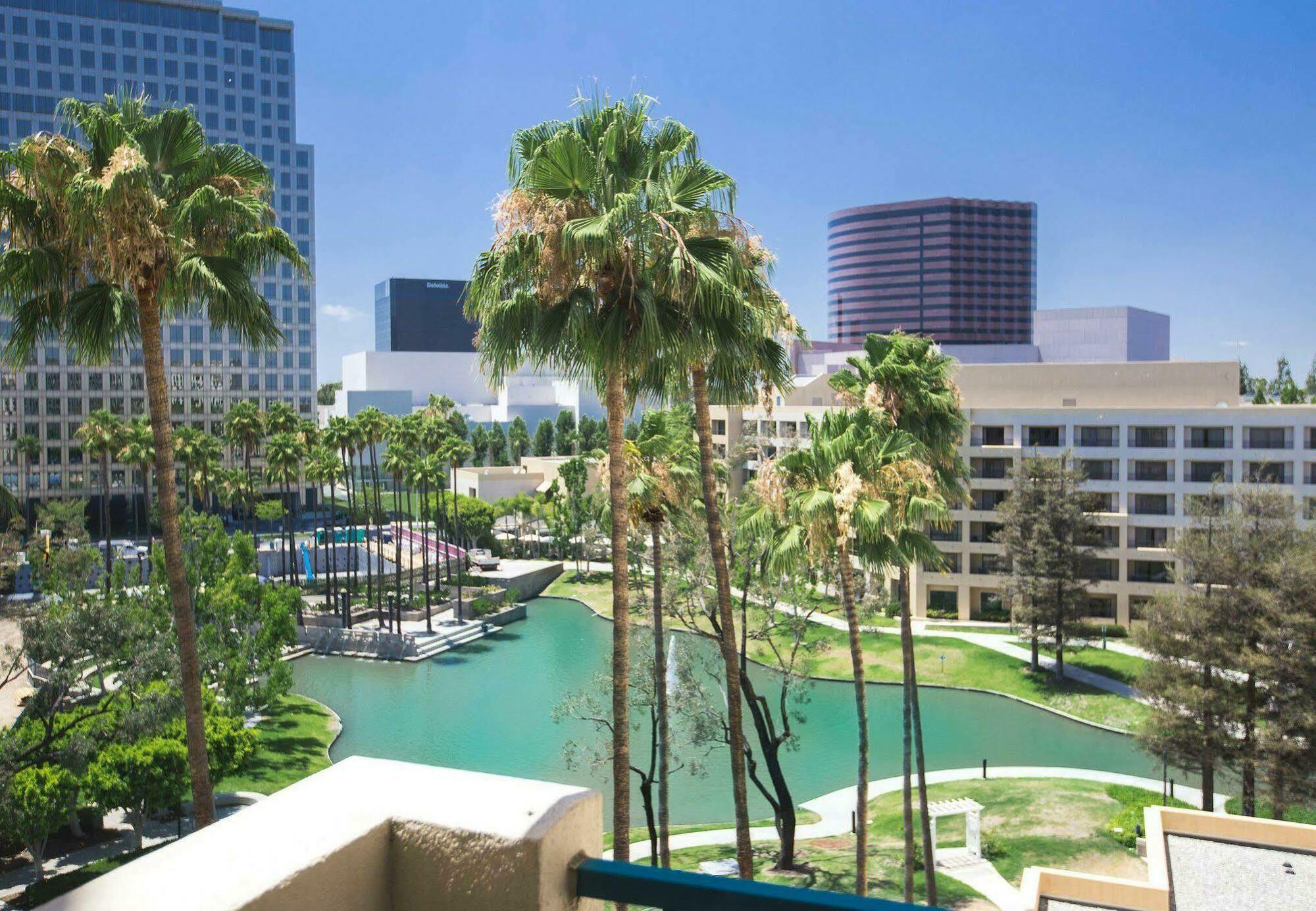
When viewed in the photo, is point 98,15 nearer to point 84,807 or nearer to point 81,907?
point 84,807

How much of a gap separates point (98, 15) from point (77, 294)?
10302 cm

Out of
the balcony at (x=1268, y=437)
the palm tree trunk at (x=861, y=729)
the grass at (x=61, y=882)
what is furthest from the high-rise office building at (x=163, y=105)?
the palm tree trunk at (x=861, y=729)

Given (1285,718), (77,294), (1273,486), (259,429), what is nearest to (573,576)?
(259,429)

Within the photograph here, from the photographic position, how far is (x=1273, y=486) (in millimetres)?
46688

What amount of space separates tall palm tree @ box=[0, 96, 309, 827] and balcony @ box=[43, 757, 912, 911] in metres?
10.8

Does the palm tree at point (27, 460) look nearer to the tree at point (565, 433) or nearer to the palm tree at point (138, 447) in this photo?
the palm tree at point (138, 447)

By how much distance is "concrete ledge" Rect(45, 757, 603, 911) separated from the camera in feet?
8.57

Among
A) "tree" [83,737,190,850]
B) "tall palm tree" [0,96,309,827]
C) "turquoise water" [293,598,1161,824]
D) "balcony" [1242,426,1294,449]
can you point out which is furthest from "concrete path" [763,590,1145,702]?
"tall palm tree" [0,96,309,827]

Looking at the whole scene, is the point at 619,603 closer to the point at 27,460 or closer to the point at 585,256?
the point at 585,256

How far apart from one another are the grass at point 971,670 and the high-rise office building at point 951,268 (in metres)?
108

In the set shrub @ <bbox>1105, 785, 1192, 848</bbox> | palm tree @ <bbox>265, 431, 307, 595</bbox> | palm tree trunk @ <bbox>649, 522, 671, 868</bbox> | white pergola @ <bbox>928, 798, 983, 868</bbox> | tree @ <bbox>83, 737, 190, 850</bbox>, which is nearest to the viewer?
palm tree trunk @ <bbox>649, 522, 671, 868</bbox>

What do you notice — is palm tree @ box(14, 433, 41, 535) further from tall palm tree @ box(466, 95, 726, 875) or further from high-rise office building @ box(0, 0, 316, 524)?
tall palm tree @ box(466, 95, 726, 875)

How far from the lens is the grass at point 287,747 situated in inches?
1366

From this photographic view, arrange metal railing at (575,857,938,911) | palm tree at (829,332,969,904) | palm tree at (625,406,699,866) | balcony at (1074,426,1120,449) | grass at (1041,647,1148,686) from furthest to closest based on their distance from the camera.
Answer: balcony at (1074,426,1120,449), grass at (1041,647,1148,686), palm tree at (829,332,969,904), palm tree at (625,406,699,866), metal railing at (575,857,938,911)
